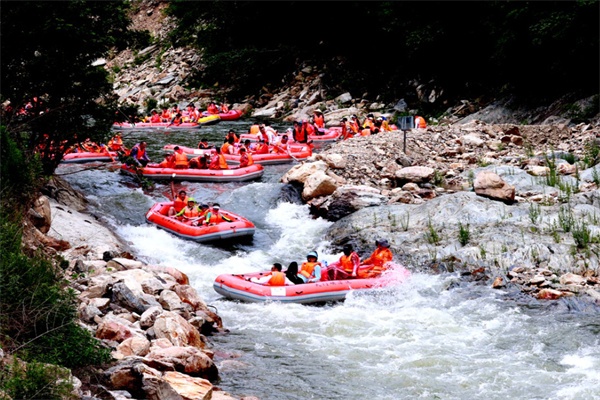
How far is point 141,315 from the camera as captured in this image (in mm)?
9812

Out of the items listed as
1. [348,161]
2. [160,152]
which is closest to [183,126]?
[160,152]

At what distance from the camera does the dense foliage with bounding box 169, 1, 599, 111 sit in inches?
945

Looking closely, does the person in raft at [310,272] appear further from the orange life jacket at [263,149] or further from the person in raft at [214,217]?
the orange life jacket at [263,149]

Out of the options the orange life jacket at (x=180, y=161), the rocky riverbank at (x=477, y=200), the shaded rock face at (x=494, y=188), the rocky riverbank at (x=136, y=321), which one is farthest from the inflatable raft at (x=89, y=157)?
the shaded rock face at (x=494, y=188)

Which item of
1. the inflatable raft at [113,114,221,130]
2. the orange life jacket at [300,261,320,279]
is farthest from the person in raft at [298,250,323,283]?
the inflatable raft at [113,114,221,130]

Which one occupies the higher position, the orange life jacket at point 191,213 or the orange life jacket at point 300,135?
the orange life jacket at point 300,135

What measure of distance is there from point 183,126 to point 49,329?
80.0ft

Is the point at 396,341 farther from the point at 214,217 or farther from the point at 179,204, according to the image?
the point at 179,204

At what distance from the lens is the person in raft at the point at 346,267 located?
13453mm

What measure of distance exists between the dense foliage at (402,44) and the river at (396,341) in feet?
40.9

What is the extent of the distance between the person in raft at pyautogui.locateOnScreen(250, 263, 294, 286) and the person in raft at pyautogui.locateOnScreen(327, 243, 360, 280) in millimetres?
800

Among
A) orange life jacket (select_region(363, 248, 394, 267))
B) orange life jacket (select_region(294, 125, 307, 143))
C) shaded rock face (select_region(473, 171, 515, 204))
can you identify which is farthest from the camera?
orange life jacket (select_region(294, 125, 307, 143))

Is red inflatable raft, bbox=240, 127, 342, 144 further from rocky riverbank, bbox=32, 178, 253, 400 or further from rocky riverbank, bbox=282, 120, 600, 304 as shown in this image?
rocky riverbank, bbox=32, 178, 253, 400

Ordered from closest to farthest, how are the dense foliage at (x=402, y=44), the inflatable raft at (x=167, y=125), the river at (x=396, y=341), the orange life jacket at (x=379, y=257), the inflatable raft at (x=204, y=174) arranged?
the river at (x=396, y=341) < the orange life jacket at (x=379, y=257) < the inflatable raft at (x=204, y=174) < the dense foliage at (x=402, y=44) < the inflatable raft at (x=167, y=125)
